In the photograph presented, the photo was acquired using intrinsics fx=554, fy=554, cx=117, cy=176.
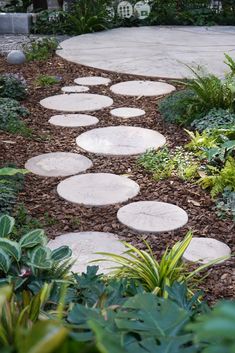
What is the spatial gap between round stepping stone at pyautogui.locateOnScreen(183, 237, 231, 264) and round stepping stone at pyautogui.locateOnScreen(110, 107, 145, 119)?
7.79ft

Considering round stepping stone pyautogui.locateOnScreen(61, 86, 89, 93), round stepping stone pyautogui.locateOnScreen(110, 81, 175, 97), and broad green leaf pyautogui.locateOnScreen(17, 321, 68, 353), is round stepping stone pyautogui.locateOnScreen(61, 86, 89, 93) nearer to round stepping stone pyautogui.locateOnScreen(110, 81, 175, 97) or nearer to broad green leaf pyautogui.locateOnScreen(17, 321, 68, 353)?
round stepping stone pyautogui.locateOnScreen(110, 81, 175, 97)

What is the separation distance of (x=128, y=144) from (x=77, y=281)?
2.66 m

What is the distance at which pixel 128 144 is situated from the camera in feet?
15.1

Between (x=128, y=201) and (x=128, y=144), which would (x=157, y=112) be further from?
(x=128, y=201)

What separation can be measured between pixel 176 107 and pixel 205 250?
2295mm

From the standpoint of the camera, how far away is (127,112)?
214 inches

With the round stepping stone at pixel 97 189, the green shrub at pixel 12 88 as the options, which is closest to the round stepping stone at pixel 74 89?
the green shrub at pixel 12 88

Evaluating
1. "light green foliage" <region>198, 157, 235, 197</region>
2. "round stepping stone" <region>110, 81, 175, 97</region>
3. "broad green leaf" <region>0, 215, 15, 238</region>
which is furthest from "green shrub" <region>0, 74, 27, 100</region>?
"broad green leaf" <region>0, 215, 15, 238</region>

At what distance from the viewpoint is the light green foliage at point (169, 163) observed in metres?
3.99

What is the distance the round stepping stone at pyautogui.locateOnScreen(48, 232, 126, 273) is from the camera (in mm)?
2915

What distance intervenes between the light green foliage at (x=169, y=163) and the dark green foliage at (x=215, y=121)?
32 centimetres

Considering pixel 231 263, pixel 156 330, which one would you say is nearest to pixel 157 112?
pixel 231 263

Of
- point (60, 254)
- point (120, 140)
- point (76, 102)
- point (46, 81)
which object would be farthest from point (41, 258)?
point (46, 81)

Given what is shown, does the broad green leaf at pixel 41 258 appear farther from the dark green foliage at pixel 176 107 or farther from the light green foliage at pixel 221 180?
the dark green foliage at pixel 176 107
